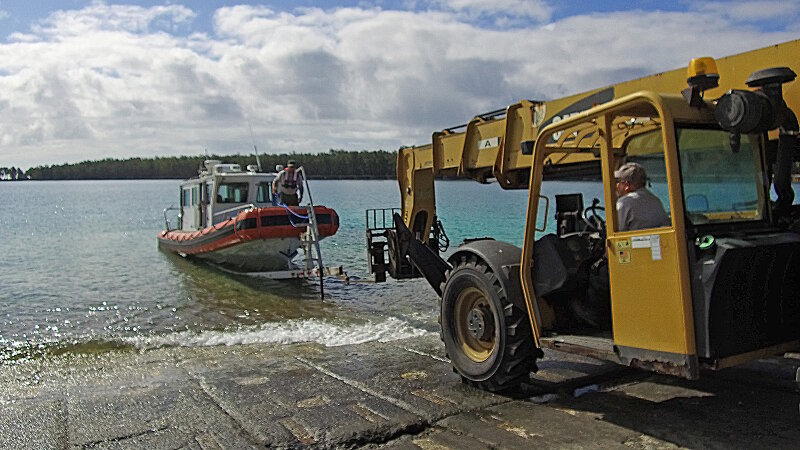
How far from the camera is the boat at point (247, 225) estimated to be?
17125 mm

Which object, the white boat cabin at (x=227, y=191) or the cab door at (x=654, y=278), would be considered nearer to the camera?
the cab door at (x=654, y=278)

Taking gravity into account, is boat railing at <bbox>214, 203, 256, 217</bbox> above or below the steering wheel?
above

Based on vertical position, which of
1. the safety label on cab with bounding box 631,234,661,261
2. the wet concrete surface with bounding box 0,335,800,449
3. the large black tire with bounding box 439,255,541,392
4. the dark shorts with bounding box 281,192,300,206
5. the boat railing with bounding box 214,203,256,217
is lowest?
the wet concrete surface with bounding box 0,335,800,449

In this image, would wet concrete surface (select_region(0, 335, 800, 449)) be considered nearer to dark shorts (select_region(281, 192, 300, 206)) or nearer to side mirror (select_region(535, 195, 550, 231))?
side mirror (select_region(535, 195, 550, 231))

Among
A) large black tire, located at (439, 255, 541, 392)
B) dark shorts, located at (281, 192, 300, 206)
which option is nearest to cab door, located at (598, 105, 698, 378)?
large black tire, located at (439, 255, 541, 392)

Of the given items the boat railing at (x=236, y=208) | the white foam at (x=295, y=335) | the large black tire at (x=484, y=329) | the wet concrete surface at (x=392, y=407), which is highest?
the boat railing at (x=236, y=208)

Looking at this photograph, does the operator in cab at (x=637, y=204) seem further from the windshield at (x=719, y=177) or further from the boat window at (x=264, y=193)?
the boat window at (x=264, y=193)

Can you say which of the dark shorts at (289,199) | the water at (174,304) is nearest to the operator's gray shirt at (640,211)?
the water at (174,304)

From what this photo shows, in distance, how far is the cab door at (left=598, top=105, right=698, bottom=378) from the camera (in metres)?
4.09

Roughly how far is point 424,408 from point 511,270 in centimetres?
132

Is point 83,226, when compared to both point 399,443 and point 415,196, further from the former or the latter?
point 399,443

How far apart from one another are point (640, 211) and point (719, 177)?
582 millimetres

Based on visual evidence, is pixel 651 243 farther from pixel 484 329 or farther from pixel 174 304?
pixel 174 304

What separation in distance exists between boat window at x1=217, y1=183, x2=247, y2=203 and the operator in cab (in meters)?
16.3
